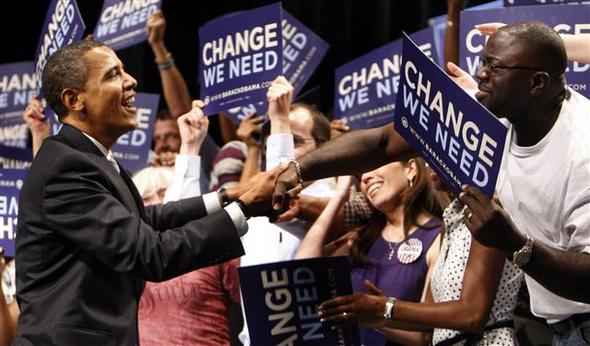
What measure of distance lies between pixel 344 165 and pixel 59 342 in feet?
3.18

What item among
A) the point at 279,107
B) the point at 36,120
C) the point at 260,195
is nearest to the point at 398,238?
the point at 279,107

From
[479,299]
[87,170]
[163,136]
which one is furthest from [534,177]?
[163,136]

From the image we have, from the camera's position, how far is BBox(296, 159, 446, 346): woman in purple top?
3.34 metres

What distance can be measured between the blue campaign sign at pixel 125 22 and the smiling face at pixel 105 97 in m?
1.75

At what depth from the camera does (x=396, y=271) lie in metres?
3.36

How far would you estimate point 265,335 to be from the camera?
9.20 ft

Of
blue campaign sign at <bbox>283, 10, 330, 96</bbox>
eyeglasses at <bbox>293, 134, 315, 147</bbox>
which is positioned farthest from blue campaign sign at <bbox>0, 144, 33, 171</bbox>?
eyeglasses at <bbox>293, 134, 315, 147</bbox>

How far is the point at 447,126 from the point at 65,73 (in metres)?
1.05

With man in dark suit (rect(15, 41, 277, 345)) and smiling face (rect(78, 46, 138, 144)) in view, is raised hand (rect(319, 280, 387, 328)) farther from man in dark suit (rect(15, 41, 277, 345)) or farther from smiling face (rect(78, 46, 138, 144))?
smiling face (rect(78, 46, 138, 144))

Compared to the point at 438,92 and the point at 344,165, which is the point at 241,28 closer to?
the point at 344,165

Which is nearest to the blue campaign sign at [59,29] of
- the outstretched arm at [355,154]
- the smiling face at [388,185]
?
the smiling face at [388,185]

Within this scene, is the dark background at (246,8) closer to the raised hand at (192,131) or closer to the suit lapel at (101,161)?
the raised hand at (192,131)

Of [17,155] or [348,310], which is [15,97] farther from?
[348,310]

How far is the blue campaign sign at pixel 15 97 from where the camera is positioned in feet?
16.9
